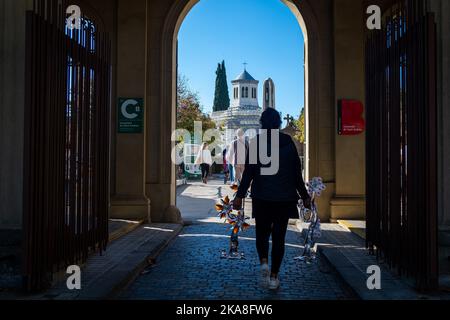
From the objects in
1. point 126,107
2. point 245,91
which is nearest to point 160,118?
point 126,107

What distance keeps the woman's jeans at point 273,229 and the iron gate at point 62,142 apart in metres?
2.10

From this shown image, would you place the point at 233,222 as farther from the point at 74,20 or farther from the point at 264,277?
the point at 74,20


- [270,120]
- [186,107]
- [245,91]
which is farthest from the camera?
[245,91]

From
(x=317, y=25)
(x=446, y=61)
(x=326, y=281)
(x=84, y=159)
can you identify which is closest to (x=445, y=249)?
(x=326, y=281)

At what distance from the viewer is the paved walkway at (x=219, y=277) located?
5.17 m

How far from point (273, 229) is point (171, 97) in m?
6.19

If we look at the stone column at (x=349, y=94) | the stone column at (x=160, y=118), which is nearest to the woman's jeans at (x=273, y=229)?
the stone column at (x=349, y=94)

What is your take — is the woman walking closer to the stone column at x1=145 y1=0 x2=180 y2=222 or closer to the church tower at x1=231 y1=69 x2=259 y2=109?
the stone column at x1=145 y1=0 x2=180 y2=222

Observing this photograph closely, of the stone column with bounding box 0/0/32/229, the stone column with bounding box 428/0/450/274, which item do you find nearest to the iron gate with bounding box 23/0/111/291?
the stone column with bounding box 0/0/32/229

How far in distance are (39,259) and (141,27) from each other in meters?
7.11

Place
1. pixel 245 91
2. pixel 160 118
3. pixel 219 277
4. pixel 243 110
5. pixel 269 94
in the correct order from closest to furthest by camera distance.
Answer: pixel 219 277 < pixel 160 118 < pixel 269 94 < pixel 243 110 < pixel 245 91

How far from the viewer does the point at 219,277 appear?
5.92 meters

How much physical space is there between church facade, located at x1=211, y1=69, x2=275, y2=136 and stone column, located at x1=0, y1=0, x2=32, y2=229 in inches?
2815
